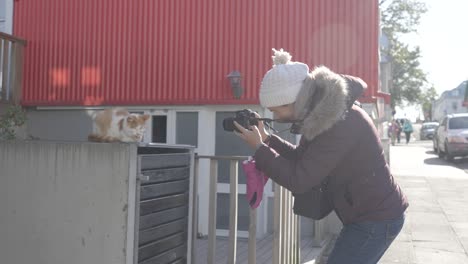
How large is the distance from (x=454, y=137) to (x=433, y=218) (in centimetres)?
892

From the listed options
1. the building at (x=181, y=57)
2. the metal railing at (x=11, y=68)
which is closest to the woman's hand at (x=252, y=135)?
the building at (x=181, y=57)

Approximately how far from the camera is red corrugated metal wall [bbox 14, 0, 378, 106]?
7289mm

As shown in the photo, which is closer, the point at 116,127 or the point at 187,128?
the point at 116,127

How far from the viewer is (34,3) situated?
28.3ft

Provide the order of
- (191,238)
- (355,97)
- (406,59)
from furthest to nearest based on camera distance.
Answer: (406,59) → (191,238) → (355,97)

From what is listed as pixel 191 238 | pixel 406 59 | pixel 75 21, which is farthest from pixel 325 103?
pixel 406 59

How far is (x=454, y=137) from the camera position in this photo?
53.5 feet

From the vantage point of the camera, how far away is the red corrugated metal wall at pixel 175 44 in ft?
23.9

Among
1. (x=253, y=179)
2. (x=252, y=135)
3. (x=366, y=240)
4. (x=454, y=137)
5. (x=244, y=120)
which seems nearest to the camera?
(x=366, y=240)

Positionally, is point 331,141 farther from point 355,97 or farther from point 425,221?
point 425,221

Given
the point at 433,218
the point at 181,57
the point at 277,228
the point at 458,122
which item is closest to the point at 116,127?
the point at 277,228

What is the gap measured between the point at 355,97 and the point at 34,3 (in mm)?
7446

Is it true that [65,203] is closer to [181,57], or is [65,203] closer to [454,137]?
[181,57]

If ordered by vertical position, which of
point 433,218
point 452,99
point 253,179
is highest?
point 452,99
